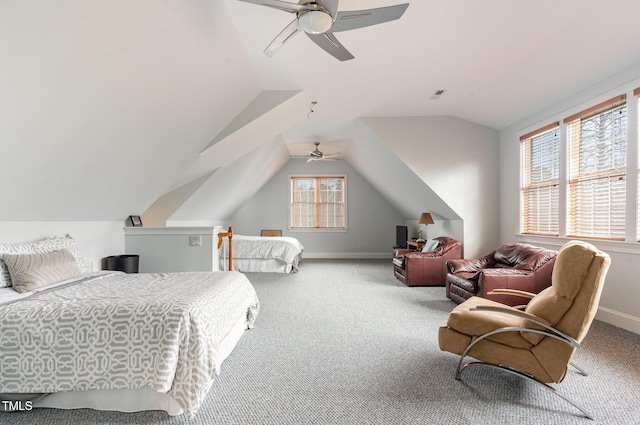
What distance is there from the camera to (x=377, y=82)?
4.16 metres

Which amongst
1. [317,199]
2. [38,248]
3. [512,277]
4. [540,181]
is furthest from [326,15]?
[317,199]

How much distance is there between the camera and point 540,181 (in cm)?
482

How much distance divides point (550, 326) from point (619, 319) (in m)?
2.26

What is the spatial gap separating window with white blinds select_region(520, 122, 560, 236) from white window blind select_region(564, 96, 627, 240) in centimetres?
28

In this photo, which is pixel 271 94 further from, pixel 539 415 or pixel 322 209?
pixel 322 209

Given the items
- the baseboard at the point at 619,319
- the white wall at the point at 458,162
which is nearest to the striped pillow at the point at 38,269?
the white wall at the point at 458,162

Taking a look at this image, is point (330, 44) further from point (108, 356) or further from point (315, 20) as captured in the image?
point (108, 356)

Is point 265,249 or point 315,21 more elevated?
point 315,21

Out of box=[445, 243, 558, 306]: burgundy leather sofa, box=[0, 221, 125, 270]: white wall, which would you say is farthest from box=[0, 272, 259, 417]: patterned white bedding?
box=[445, 243, 558, 306]: burgundy leather sofa

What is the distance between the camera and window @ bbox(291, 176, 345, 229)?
31.3 ft

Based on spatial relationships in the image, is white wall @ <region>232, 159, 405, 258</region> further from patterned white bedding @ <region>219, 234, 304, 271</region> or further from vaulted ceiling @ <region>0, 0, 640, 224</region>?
vaulted ceiling @ <region>0, 0, 640, 224</region>

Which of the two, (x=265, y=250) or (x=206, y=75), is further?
(x=265, y=250)

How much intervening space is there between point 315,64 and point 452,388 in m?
3.31

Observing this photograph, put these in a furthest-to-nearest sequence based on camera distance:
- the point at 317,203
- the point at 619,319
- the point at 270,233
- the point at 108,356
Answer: the point at 317,203, the point at 270,233, the point at 619,319, the point at 108,356
